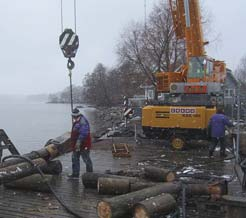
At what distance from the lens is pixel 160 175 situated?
10031 mm

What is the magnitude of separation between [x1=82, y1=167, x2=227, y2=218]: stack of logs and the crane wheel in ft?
17.2

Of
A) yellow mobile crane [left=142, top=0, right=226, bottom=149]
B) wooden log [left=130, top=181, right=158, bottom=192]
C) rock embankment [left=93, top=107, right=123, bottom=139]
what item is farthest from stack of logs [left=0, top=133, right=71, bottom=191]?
rock embankment [left=93, top=107, right=123, bottom=139]

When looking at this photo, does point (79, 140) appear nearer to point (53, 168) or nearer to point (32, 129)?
point (53, 168)

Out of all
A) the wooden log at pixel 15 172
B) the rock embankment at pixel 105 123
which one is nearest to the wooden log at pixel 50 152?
the wooden log at pixel 15 172

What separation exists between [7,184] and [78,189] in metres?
1.56

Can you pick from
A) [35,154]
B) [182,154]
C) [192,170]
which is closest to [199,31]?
[182,154]

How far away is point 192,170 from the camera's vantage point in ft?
39.1

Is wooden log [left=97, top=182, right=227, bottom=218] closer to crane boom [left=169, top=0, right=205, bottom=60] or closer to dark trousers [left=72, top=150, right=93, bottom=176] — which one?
dark trousers [left=72, top=150, right=93, bottom=176]

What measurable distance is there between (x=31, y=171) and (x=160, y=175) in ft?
8.83

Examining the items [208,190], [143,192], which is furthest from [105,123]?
[143,192]

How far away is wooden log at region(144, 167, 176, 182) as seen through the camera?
995 cm

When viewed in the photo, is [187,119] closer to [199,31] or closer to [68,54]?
[199,31]

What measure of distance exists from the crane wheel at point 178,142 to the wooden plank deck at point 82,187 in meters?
0.27

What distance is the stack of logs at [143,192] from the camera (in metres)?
7.34
